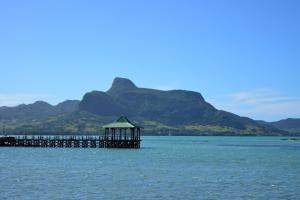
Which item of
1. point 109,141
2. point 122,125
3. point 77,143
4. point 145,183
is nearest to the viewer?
point 145,183

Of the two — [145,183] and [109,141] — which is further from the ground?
[109,141]

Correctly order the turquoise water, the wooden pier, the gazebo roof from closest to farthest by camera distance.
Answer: the turquoise water → the gazebo roof → the wooden pier

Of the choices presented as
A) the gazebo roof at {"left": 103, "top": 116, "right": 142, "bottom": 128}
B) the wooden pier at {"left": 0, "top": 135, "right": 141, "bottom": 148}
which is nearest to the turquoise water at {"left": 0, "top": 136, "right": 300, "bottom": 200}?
the gazebo roof at {"left": 103, "top": 116, "right": 142, "bottom": 128}

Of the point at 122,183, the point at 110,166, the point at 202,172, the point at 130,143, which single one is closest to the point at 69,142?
the point at 130,143

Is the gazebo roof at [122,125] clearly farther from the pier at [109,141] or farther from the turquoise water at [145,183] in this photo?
the turquoise water at [145,183]

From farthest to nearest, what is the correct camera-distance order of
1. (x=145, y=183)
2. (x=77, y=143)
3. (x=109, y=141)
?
(x=77, y=143)
(x=109, y=141)
(x=145, y=183)

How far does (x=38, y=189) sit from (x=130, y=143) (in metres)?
80.3

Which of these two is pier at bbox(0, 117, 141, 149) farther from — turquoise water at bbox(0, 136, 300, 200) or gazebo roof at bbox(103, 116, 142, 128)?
turquoise water at bbox(0, 136, 300, 200)

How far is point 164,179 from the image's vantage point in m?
60.2

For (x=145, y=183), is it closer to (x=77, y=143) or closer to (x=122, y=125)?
(x=122, y=125)

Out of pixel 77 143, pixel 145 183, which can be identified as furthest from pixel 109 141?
pixel 145 183

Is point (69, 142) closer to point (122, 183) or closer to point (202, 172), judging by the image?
point (202, 172)

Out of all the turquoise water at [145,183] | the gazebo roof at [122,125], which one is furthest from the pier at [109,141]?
the turquoise water at [145,183]

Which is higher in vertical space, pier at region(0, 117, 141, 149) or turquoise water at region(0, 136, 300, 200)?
pier at region(0, 117, 141, 149)
